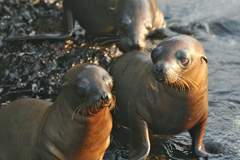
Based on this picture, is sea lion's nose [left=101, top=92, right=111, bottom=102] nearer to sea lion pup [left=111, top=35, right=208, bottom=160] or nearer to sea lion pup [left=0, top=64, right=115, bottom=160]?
sea lion pup [left=0, top=64, right=115, bottom=160]

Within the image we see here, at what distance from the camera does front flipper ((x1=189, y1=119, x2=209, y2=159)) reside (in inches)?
280

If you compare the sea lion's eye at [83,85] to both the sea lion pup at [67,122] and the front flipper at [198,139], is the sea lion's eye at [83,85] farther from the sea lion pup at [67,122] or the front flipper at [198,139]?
the front flipper at [198,139]

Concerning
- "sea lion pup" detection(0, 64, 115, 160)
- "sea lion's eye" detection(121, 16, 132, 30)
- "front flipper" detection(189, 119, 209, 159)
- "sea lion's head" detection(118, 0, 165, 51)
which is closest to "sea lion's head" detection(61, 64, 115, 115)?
"sea lion pup" detection(0, 64, 115, 160)

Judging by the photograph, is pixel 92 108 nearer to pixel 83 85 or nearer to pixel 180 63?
pixel 83 85

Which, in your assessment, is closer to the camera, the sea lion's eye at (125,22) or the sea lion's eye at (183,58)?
the sea lion's eye at (183,58)

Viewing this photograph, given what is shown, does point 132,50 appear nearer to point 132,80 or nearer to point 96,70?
point 132,80

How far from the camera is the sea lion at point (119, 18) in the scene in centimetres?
854

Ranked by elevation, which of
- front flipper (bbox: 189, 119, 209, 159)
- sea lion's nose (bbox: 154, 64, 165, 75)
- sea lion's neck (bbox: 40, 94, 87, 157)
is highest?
sea lion's nose (bbox: 154, 64, 165, 75)

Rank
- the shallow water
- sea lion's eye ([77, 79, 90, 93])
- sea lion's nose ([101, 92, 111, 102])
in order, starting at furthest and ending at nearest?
the shallow water, sea lion's eye ([77, 79, 90, 93]), sea lion's nose ([101, 92, 111, 102])

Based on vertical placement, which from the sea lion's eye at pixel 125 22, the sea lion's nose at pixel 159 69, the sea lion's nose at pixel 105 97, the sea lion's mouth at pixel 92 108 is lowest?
the sea lion's mouth at pixel 92 108

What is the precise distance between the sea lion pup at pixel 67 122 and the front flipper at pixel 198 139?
45.8 inches

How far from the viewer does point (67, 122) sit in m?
6.21

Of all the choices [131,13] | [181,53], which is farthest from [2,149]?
[131,13]

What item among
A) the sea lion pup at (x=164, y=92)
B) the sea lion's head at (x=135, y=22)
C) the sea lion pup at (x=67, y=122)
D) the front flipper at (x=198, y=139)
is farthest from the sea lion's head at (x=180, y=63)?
the sea lion's head at (x=135, y=22)
